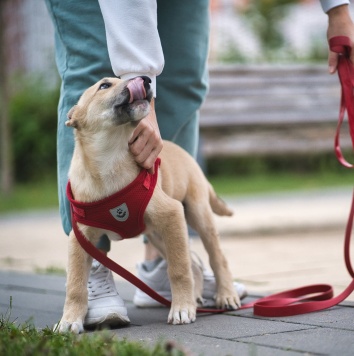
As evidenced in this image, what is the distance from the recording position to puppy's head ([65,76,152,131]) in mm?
2930

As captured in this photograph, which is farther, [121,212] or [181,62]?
[181,62]

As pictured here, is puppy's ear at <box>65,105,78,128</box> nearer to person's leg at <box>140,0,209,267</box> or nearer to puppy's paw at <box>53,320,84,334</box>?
person's leg at <box>140,0,209,267</box>

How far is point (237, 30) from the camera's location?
1549cm

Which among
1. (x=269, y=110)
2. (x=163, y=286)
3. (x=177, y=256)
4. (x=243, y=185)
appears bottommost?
(x=243, y=185)

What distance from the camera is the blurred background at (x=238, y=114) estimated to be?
7836mm

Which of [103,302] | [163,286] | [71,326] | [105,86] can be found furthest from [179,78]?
[71,326]

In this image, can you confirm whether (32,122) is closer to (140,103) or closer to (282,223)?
(282,223)

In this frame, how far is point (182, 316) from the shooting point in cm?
307

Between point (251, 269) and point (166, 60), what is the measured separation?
1.66 meters

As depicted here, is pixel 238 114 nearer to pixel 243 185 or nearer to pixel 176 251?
pixel 243 185

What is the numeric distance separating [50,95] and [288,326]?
26.8 feet

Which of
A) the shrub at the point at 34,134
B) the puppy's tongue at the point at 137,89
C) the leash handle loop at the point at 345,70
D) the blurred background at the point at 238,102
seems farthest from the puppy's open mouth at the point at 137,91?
the shrub at the point at 34,134

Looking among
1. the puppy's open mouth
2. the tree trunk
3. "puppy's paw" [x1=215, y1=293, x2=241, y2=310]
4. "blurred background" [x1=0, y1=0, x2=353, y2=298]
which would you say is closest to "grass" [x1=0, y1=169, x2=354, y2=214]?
"blurred background" [x1=0, y1=0, x2=353, y2=298]

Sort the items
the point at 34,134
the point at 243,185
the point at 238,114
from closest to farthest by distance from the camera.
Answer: the point at 238,114 → the point at 243,185 → the point at 34,134
